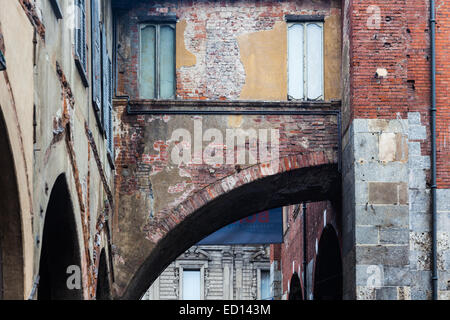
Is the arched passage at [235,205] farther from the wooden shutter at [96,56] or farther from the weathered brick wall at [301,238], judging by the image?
the wooden shutter at [96,56]

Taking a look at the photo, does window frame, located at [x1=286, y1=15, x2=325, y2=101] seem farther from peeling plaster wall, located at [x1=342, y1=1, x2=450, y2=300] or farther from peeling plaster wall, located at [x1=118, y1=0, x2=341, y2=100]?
peeling plaster wall, located at [x1=342, y1=1, x2=450, y2=300]

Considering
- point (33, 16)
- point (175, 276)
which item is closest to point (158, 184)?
point (33, 16)

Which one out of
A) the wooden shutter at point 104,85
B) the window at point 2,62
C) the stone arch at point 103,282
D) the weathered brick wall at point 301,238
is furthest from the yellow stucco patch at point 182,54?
the window at point 2,62

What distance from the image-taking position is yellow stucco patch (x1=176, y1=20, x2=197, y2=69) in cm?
1441

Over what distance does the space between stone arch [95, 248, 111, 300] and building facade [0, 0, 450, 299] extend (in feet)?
0.06

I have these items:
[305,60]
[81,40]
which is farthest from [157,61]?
[81,40]

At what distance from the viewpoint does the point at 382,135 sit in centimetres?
1345

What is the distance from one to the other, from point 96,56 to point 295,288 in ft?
43.1

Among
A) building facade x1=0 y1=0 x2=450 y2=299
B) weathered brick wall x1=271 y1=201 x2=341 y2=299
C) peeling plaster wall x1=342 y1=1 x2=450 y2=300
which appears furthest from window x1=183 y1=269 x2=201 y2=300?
peeling plaster wall x1=342 y1=1 x2=450 y2=300

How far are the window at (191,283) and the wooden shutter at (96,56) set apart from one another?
24935 mm

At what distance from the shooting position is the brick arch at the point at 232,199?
1391 centimetres

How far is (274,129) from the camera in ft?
46.5
